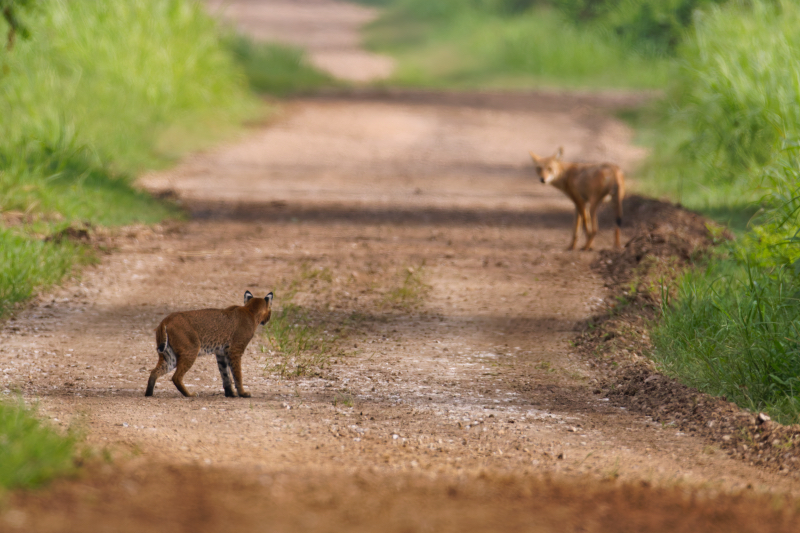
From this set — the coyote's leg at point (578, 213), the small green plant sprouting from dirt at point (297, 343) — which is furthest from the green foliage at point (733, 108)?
the small green plant sprouting from dirt at point (297, 343)

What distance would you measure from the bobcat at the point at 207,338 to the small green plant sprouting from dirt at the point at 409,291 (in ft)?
7.18

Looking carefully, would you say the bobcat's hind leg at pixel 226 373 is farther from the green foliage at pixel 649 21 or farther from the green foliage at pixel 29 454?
the green foliage at pixel 649 21

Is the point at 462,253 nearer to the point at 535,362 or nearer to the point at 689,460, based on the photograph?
the point at 535,362

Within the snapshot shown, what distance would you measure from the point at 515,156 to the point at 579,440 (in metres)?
10.1

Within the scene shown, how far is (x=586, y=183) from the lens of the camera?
8.61 metres

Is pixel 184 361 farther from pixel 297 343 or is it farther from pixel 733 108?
pixel 733 108

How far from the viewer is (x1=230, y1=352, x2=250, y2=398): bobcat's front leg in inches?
199

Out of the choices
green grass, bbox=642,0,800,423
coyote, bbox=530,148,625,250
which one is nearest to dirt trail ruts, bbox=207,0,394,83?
green grass, bbox=642,0,800,423

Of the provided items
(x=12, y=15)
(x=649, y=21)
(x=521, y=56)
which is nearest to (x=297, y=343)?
(x=12, y=15)

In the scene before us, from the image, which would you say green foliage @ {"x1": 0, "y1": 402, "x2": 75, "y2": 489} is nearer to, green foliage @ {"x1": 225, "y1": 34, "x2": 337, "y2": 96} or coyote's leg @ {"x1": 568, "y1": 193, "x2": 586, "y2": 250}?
coyote's leg @ {"x1": 568, "y1": 193, "x2": 586, "y2": 250}

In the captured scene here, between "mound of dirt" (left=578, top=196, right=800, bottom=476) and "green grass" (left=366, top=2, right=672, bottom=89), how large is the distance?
1171 centimetres

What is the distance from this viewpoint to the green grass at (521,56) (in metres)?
22.0

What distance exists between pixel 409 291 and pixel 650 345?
6.64ft

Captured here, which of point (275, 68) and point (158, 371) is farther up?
point (275, 68)
